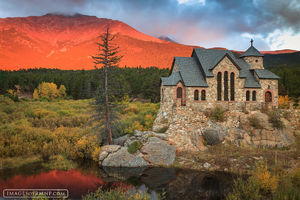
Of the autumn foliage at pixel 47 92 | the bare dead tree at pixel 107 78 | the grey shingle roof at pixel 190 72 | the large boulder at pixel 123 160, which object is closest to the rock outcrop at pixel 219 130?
the grey shingle roof at pixel 190 72

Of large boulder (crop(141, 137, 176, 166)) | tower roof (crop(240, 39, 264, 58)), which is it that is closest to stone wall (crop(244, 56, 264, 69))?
tower roof (crop(240, 39, 264, 58))

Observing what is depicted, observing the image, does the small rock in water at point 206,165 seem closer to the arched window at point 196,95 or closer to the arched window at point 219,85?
the arched window at point 196,95

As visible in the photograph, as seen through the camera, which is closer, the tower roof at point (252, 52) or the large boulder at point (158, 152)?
the large boulder at point (158, 152)

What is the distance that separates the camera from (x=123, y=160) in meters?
18.2

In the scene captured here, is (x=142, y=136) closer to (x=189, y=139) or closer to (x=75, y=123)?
(x=189, y=139)

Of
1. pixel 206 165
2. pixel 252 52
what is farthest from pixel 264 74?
pixel 206 165

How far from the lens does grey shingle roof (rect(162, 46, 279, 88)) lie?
25.1m

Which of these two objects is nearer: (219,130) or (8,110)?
(219,130)

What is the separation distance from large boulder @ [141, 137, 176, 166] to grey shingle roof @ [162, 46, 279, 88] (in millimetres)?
8527

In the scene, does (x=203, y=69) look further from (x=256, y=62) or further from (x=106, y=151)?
(x=106, y=151)

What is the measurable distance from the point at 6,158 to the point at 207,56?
26.6 metres

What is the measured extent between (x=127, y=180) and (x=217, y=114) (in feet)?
46.1

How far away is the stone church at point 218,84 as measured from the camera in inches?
972

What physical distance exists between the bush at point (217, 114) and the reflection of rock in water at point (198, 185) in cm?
881
